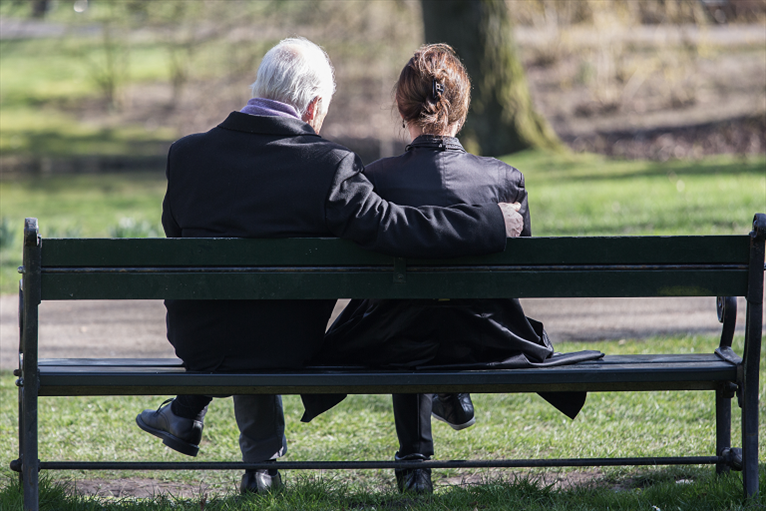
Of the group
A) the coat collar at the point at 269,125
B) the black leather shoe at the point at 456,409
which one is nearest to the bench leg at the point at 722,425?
the black leather shoe at the point at 456,409

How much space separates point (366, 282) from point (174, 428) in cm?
93

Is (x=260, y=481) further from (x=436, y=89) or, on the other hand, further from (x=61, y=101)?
(x=61, y=101)

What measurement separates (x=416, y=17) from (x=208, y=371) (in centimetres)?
1571

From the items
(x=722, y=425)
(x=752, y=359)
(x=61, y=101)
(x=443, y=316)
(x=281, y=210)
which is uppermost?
(x=281, y=210)

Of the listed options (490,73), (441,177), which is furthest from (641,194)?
(441,177)

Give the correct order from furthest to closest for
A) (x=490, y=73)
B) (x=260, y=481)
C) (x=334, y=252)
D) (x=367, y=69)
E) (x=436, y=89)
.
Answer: (x=367, y=69) < (x=490, y=73) < (x=260, y=481) < (x=436, y=89) < (x=334, y=252)

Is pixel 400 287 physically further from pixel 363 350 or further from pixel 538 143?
pixel 538 143

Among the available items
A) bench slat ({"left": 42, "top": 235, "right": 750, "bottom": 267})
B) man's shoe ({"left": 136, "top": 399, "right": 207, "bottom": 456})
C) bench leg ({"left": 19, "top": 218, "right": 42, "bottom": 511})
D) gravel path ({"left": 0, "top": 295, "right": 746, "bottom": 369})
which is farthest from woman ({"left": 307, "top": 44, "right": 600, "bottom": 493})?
gravel path ({"left": 0, "top": 295, "right": 746, "bottom": 369})

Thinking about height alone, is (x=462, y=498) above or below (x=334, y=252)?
below

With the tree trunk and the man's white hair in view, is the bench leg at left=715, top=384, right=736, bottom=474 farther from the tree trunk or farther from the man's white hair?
the tree trunk

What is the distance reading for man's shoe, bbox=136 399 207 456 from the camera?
307cm

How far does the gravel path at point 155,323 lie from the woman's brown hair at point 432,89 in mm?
2407

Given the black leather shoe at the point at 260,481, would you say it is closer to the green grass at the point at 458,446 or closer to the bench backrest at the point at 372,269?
the green grass at the point at 458,446

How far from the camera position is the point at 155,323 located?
5.67 meters
